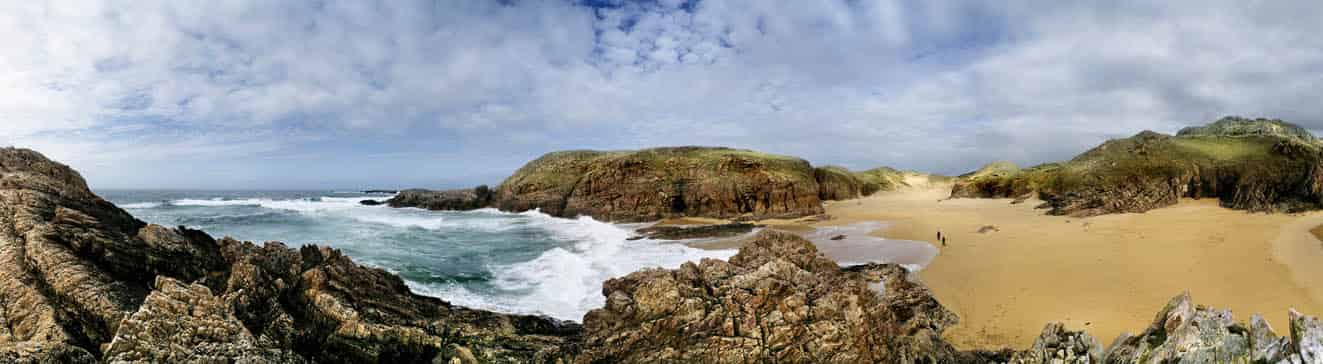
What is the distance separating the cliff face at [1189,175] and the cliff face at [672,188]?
15.5 meters

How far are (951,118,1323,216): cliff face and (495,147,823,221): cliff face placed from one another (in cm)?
1550

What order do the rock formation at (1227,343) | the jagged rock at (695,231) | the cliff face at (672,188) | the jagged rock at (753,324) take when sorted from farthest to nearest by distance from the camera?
the cliff face at (672,188) → the jagged rock at (695,231) → the jagged rock at (753,324) → the rock formation at (1227,343)

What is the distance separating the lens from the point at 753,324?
20.9 ft

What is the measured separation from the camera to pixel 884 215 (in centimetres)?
3494

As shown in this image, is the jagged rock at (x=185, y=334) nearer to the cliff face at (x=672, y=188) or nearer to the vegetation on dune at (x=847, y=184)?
the cliff face at (x=672, y=188)

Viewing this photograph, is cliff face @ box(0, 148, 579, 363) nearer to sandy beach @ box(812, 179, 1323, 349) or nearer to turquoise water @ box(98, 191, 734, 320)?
turquoise water @ box(98, 191, 734, 320)

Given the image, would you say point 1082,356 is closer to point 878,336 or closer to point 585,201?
point 878,336

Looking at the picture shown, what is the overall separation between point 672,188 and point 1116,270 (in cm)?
2511

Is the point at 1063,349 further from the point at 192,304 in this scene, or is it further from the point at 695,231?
the point at 695,231

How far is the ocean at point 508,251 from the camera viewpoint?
13.6 metres

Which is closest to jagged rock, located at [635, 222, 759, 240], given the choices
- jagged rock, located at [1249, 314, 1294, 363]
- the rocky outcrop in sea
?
the rocky outcrop in sea

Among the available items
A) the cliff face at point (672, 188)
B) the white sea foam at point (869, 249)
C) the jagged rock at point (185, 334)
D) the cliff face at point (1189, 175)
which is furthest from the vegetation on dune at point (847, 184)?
the jagged rock at point (185, 334)

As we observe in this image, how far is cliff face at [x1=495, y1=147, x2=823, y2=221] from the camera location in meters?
35.6

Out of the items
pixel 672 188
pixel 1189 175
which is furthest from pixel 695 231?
pixel 1189 175
